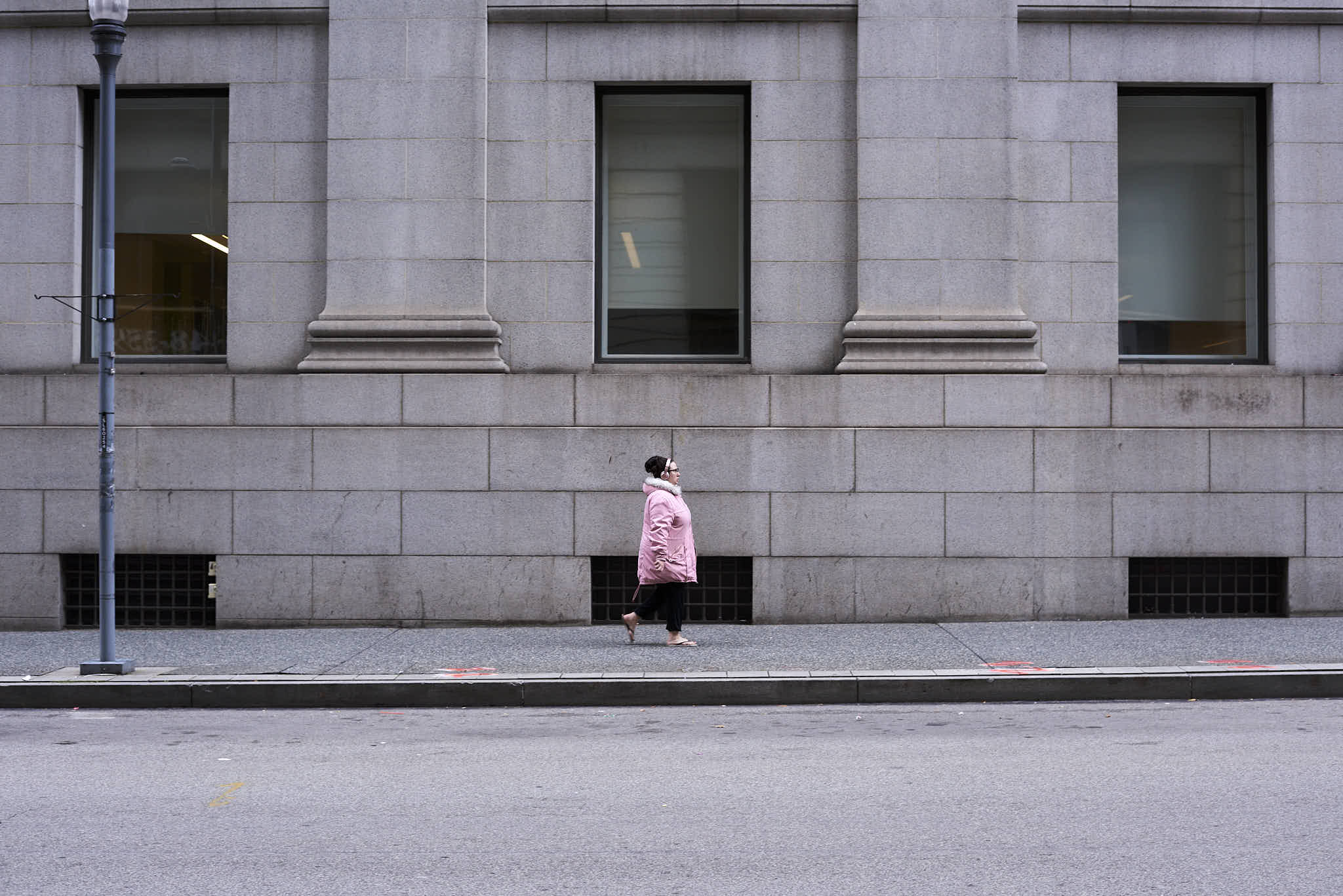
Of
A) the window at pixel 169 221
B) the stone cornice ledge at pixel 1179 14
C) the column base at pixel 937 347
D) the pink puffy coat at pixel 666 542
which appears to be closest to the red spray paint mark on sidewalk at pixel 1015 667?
the pink puffy coat at pixel 666 542

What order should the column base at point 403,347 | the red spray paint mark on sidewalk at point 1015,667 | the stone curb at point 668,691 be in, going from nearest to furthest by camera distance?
the stone curb at point 668,691, the red spray paint mark on sidewalk at point 1015,667, the column base at point 403,347

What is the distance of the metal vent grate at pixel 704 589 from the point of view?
45.1 ft

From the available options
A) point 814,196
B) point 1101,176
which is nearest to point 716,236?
point 814,196

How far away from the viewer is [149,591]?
45.1ft

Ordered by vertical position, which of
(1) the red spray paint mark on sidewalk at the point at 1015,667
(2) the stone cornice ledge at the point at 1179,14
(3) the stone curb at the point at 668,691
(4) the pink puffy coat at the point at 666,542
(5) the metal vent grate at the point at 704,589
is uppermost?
(2) the stone cornice ledge at the point at 1179,14

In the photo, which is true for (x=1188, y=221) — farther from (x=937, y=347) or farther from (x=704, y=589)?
(x=704, y=589)

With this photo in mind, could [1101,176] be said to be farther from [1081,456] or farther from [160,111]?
[160,111]

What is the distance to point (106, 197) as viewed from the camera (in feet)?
34.9

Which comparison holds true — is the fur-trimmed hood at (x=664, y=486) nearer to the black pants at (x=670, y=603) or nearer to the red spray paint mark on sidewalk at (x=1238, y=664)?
the black pants at (x=670, y=603)

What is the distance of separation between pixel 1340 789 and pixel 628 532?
7.89 m

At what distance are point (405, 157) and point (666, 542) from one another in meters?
5.22

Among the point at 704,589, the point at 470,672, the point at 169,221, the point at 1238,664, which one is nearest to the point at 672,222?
the point at 704,589

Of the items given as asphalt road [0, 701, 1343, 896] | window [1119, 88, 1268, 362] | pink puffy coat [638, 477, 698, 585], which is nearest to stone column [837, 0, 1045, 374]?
window [1119, 88, 1268, 362]

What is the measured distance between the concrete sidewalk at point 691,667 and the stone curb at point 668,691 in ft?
0.04
